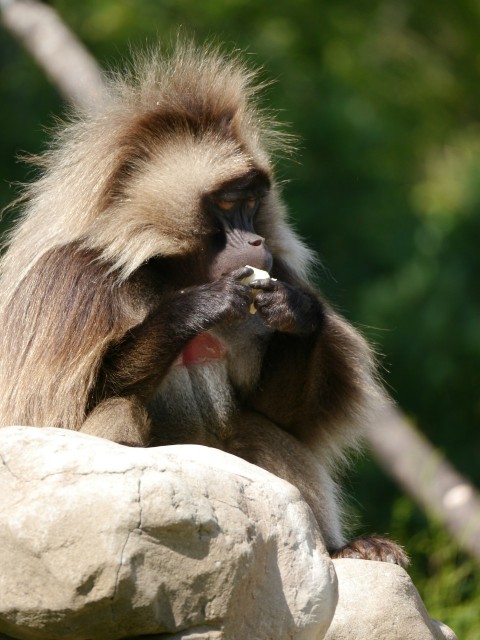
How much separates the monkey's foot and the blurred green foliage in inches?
227

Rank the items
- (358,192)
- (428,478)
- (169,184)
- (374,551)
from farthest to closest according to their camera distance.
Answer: (358,192)
(428,478)
(169,184)
(374,551)

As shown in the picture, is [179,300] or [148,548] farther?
[179,300]

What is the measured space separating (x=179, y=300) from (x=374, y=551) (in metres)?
1.20

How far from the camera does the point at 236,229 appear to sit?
5016 millimetres

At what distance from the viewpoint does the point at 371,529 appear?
1022 centimetres

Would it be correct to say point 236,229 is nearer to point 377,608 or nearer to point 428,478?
point 377,608

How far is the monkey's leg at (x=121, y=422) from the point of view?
4453 mm

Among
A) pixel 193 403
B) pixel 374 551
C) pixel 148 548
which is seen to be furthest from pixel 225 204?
pixel 148 548

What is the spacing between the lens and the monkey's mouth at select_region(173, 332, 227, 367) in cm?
506

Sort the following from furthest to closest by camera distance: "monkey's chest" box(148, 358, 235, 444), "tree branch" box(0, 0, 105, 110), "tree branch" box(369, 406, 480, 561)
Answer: "tree branch" box(0, 0, 105, 110), "tree branch" box(369, 406, 480, 561), "monkey's chest" box(148, 358, 235, 444)

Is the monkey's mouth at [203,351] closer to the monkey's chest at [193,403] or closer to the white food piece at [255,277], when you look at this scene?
the monkey's chest at [193,403]

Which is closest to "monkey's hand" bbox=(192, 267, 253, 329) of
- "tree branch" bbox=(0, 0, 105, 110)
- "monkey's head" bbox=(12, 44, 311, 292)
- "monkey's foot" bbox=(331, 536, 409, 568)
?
"monkey's head" bbox=(12, 44, 311, 292)

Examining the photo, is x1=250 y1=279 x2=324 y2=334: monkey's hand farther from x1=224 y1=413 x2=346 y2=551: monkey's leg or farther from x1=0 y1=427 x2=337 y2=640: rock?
x1=0 y1=427 x2=337 y2=640: rock

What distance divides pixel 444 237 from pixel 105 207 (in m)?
8.28
